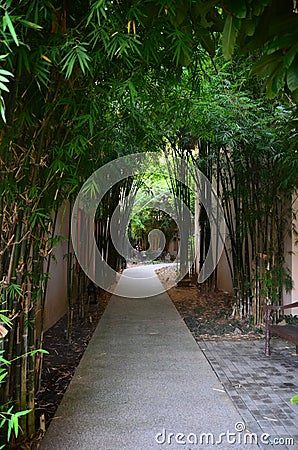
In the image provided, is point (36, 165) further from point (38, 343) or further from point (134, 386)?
point (134, 386)

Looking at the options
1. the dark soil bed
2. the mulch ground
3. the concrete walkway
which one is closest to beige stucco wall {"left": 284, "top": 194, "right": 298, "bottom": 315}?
the mulch ground

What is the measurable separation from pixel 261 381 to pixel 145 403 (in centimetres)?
89

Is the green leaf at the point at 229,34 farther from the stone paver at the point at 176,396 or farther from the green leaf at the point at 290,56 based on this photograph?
the stone paver at the point at 176,396

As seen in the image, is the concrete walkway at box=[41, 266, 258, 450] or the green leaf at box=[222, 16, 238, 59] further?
the concrete walkway at box=[41, 266, 258, 450]

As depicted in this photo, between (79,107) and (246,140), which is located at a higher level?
(246,140)

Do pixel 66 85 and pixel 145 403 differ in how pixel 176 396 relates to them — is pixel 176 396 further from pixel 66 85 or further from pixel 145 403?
pixel 66 85

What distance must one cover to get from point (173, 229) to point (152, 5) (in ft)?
42.4

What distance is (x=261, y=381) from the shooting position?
277cm

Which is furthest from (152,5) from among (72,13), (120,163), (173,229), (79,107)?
(173,229)

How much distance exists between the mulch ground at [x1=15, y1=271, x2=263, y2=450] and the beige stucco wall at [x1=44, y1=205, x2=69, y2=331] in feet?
0.39

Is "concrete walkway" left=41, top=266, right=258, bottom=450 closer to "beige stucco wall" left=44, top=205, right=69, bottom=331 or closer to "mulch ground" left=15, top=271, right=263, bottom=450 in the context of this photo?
"mulch ground" left=15, top=271, right=263, bottom=450

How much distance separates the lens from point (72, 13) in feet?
5.37

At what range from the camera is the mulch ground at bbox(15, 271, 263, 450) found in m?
2.45

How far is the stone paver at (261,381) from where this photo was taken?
2094 mm
